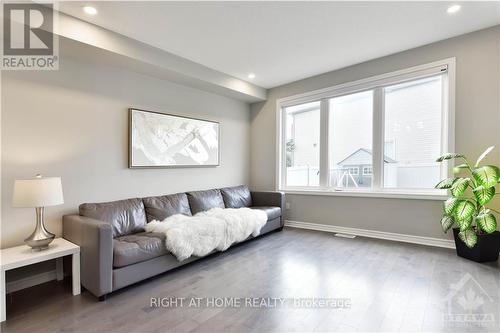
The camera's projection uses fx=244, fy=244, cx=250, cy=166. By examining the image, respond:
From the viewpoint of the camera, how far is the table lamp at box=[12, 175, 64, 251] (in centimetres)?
213

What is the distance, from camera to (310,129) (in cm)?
474

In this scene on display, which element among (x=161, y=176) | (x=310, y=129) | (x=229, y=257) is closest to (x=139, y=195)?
(x=161, y=176)

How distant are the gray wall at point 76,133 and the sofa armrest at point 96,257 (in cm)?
76

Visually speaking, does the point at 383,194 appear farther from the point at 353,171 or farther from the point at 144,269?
the point at 144,269

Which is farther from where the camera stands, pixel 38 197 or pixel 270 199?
pixel 270 199

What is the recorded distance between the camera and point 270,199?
4.56 meters

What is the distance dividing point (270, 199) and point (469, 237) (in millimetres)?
2768

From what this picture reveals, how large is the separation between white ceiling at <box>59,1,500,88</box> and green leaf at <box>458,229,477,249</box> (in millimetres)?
2427

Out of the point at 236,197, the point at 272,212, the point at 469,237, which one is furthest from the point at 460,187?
the point at 236,197

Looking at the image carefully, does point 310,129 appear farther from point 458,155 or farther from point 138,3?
point 138,3

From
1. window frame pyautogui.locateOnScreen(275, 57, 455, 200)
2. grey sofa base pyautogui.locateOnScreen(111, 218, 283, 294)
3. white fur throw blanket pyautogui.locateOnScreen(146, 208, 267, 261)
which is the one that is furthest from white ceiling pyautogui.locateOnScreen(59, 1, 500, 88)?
grey sofa base pyautogui.locateOnScreen(111, 218, 283, 294)

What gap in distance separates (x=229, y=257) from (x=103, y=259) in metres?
1.49

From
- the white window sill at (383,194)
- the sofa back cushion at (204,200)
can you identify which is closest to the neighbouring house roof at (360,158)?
the white window sill at (383,194)

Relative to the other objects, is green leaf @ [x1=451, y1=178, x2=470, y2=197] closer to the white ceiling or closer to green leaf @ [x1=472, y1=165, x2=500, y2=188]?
green leaf @ [x1=472, y1=165, x2=500, y2=188]
